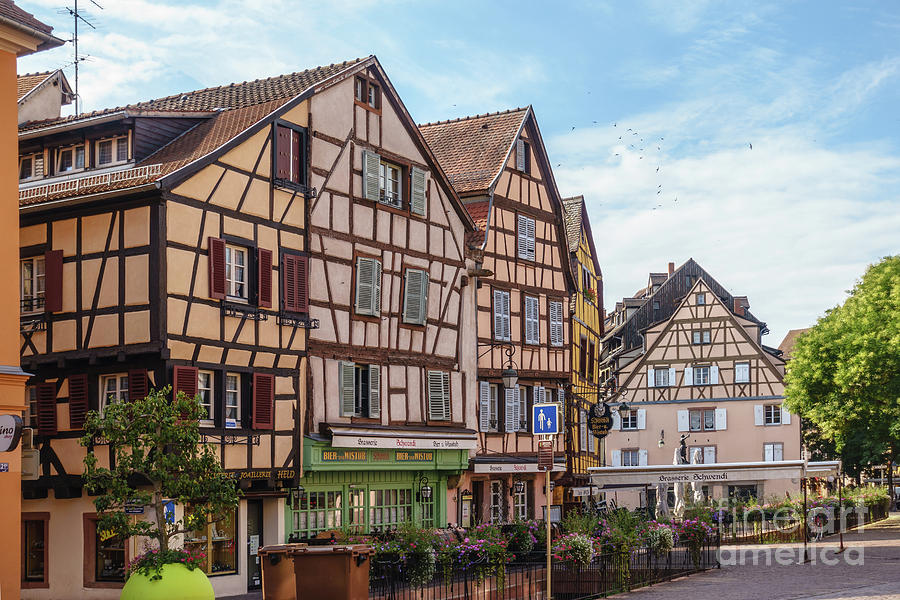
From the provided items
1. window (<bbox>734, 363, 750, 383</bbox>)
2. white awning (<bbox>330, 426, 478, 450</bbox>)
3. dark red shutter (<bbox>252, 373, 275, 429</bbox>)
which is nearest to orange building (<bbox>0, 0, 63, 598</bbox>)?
dark red shutter (<bbox>252, 373, 275, 429</bbox>)

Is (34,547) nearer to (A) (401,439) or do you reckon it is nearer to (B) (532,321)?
(A) (401,439)

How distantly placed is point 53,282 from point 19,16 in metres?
6.87

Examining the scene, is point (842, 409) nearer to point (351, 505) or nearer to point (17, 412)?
point (351, 505)

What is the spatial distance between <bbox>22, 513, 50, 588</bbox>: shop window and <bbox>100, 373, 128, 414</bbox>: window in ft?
8.55

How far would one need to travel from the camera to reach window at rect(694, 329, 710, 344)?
63312 mm

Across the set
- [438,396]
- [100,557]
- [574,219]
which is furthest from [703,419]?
[100,557]

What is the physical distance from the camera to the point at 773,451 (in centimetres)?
6200

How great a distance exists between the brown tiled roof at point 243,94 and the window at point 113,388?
606 centimetres

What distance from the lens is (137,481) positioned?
70.7 ft

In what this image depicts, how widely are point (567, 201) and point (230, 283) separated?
26080 mm

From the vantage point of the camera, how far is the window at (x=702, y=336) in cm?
6331

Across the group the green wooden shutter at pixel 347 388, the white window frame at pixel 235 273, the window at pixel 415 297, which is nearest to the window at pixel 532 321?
the window at pixel 415 297

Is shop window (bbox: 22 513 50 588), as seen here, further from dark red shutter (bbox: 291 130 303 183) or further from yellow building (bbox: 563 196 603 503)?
yellow building (bbox: 563 196 603 503)

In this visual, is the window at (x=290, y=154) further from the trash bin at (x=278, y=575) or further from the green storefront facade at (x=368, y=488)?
the trash bin at (x=278, y=575)
